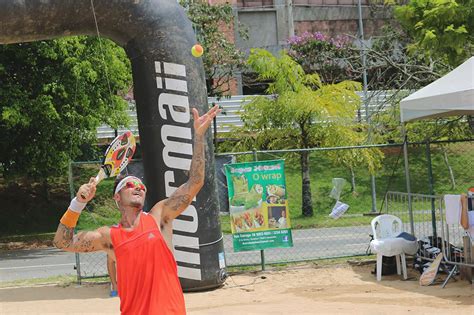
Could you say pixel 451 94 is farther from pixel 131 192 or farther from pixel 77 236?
pixel 77 236

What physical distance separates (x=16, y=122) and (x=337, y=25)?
93.3 ft

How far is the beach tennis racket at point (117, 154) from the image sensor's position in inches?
216

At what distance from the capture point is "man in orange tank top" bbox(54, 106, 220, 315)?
450 centimetres

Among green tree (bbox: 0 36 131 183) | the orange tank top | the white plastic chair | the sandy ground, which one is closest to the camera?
the orange tank top

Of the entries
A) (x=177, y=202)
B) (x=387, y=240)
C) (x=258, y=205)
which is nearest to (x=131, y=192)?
(x=177, y=202)

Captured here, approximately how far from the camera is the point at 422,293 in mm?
10086

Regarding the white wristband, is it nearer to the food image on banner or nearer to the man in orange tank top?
the man in orange tank top

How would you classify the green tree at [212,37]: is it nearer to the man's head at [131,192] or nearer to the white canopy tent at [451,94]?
the white canopy tent at [451,94]

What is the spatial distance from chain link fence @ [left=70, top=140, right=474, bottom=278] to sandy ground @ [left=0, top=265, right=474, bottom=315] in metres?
1.17

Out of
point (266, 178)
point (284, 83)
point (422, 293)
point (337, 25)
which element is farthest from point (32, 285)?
point (337, 25)

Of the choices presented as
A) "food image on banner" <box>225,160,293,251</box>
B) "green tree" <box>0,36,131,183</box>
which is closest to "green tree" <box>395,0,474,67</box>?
"food image on banner" <box>225,160,293,251</box>

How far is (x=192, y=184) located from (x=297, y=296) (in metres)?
5.63

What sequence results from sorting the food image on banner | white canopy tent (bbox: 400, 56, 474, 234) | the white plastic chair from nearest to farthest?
1. white canopy tent (bbox: 400, 56, 474, 234)
2. the white plastic chair
3. the food image on banner

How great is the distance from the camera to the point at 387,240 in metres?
11.0
